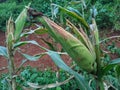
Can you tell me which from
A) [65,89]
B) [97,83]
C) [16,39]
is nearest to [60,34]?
[97,83]

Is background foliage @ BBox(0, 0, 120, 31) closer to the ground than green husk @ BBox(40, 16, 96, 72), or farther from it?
closer to the ground

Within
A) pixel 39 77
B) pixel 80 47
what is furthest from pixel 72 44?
pixel 39 77

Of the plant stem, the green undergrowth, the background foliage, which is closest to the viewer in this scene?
the plant stem

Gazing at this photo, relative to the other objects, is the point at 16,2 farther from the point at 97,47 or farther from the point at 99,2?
the point at 97,47

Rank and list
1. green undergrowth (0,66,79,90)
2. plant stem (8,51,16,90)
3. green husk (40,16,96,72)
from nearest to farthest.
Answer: green husk (40,16,96,72)
plant stem (8,51,16,90)
green undergrowth (0,66,79,90)

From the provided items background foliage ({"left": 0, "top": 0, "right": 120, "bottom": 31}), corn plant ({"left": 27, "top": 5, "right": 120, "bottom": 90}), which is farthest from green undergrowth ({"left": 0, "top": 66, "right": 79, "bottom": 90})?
corn plant ({"left": 27, "top": 5, "right": 120, "bottom": 90})

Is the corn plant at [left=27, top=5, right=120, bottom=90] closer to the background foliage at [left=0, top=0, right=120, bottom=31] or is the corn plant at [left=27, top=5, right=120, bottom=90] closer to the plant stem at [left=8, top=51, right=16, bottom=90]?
the plant stem at [left=8, top=51, right=16, bottom=90]

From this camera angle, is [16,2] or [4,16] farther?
[16,2]

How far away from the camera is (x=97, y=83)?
117cm

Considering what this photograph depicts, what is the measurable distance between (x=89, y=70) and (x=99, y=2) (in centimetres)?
438

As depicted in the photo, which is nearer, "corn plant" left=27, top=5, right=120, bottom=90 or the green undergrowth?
"corn plant" left=27, top=5, right=120, bottom=90

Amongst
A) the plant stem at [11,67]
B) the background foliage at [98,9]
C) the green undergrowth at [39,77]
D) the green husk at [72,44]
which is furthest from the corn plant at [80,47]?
the background foliage at [98,9]

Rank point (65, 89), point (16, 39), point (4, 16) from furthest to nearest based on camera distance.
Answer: point (4, 16)
point (65, 89)
point (16, 39)

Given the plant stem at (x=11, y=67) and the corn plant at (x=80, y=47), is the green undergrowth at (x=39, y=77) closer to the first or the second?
the plant stem at (x=11, y=67)
